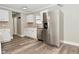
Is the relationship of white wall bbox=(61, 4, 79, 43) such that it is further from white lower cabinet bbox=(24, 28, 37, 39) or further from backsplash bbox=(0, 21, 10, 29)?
backsplash bbox=(0, 21, 10, 29)

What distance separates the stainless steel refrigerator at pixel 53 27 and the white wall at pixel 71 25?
0.26 feet

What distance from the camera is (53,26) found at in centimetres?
160

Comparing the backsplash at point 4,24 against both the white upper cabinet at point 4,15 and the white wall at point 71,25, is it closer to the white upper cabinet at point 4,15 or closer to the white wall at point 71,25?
the white upper cabinet at point 4,15

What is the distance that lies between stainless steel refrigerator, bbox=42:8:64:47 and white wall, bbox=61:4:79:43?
0.08m

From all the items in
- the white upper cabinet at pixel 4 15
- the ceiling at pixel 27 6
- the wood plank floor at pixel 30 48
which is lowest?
the wood plank floor at pixel 30 48

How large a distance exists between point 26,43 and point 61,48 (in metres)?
0.61

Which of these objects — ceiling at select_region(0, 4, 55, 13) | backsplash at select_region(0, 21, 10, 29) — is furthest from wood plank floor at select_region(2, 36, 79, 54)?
ceiling at select_region(0, 4, 55, 13)

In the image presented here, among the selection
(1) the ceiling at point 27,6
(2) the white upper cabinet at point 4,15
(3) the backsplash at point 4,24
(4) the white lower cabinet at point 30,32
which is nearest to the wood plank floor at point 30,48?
(4) the white lower cabinet at point 30,32

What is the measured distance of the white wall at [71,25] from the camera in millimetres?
1501

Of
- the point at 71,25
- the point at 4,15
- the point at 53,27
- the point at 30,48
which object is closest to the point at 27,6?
the point at 4,15

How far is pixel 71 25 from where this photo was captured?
5.24 ft
